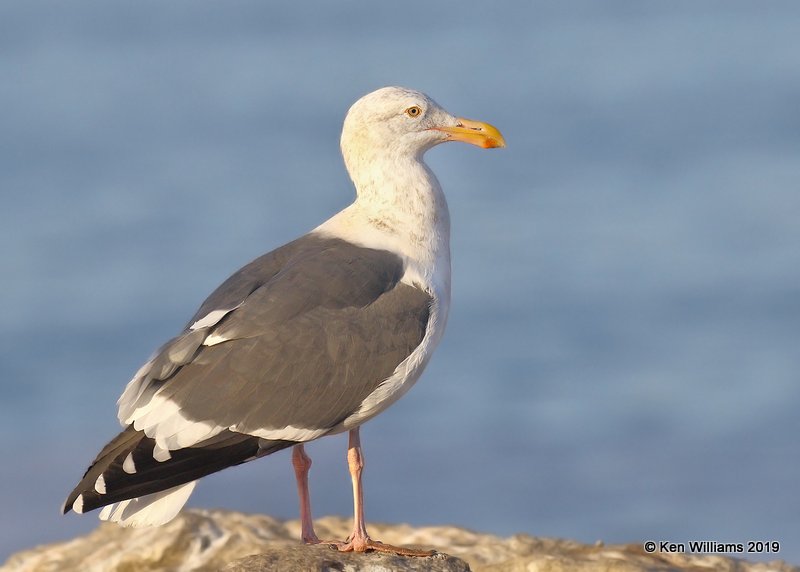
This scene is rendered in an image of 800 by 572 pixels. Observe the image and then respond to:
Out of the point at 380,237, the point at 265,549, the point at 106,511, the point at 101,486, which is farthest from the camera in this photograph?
the point at 265,549

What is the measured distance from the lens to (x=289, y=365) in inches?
501

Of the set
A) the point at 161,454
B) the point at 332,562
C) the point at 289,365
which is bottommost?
the point at 332,562

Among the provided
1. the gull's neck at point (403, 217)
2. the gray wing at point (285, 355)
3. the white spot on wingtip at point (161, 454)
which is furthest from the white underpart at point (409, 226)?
the white spot on wingtip at point (161, 454)

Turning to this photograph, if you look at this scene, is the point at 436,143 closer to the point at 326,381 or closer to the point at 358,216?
the point at 358,216

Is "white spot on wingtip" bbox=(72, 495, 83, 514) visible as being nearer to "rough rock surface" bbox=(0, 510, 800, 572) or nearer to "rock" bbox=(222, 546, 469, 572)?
"rock" bbox=(222, 546, 469, 572)

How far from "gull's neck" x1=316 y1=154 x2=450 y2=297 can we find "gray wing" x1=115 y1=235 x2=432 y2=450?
0.34 metres

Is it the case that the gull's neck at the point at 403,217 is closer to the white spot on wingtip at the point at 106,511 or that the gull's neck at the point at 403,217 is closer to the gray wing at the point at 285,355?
the gray wing at the point at 285,355

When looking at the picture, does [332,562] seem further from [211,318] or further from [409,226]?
[409,226]

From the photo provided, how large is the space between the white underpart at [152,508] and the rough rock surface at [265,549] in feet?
4.11

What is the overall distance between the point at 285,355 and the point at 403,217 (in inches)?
69.4

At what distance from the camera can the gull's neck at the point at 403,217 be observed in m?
13.4

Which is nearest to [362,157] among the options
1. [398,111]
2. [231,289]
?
[398,111]

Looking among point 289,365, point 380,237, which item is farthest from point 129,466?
point 380,237

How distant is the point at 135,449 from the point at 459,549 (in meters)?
4.21
